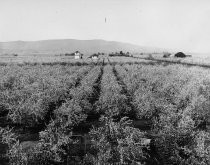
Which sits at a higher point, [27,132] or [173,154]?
[173,154]

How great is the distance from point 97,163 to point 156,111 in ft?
24.6

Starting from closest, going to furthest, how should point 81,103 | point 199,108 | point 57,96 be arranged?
point 199,108 < point 81,103 < point 57,96

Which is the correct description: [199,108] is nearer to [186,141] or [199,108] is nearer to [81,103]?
[186,141]

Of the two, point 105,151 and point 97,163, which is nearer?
point 97,163

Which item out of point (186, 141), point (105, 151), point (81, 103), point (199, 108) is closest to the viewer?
point (105, 151)

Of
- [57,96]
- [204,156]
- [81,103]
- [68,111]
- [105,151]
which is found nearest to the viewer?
[204,156]

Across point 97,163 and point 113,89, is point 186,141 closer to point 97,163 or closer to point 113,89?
point 97,163

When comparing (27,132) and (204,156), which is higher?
(204,156)

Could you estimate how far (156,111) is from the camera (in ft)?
49.1

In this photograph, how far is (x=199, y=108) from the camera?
14656 millimetres

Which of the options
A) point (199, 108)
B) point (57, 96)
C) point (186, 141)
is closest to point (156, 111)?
point (199, 108)

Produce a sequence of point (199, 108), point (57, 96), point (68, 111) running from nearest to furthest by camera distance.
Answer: point (68, 111) < point (199, 108) < point (57, 96)

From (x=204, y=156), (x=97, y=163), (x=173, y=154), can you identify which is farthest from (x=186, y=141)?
(x=97, y=163)

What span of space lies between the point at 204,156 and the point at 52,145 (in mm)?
4808
